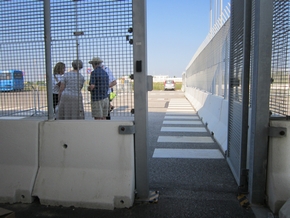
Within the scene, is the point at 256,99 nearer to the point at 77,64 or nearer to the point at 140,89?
the point at 140,89

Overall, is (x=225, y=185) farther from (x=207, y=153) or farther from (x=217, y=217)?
(x=207, y=153)

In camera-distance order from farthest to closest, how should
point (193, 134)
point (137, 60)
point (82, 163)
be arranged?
point (193, 134) → point (82, 163) → point (137, 60)

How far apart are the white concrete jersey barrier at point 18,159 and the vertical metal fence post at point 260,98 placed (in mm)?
2901

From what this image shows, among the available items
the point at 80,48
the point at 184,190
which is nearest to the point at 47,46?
the point at 80,48

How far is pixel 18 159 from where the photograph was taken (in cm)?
380

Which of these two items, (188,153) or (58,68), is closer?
(58,68)

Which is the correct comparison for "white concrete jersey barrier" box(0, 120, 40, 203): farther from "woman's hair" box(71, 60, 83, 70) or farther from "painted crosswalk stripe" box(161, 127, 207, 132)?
"painted crosswalk stripe" box(161, 127, 207, 132)

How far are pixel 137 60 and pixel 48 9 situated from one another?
144 cm

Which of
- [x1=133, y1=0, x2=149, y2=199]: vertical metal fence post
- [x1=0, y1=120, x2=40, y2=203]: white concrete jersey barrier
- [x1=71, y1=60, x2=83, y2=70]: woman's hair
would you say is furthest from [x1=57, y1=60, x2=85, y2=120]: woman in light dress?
[x1=133, y1=0, x2=149, y2=199]: vertical metal fence post

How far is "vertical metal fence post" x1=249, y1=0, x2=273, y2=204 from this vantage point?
10.6 ft

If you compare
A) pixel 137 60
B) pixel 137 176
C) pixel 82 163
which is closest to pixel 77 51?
pixel 137 60

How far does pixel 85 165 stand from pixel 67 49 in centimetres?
161

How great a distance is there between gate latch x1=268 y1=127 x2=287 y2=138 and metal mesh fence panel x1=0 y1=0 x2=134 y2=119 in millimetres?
1790

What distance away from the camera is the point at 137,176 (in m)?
3.60
